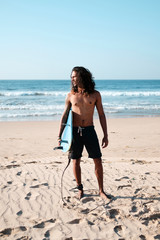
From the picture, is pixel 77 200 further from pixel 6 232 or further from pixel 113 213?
pixel 6 232

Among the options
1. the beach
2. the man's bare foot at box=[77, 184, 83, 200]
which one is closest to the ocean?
the beach

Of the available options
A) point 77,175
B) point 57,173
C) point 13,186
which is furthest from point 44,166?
point 77,175

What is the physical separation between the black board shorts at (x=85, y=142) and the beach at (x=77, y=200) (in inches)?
30.2

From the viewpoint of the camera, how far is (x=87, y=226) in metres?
3.26

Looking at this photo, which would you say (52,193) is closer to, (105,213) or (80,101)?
(105,213)

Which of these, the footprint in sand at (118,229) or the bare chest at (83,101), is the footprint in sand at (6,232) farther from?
the bare chest at (83,101)

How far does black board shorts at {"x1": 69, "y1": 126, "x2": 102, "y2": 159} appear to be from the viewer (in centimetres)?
381

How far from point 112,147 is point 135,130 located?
10.5 ft

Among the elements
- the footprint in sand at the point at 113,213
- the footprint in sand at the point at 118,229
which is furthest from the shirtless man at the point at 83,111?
the footprint in sand at the point at 118,229

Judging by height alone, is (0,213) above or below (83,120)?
below

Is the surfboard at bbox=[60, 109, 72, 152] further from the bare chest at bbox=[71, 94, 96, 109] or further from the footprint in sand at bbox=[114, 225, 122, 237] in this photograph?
the footprint in sand at bbox=[114, 225, 122, 237]

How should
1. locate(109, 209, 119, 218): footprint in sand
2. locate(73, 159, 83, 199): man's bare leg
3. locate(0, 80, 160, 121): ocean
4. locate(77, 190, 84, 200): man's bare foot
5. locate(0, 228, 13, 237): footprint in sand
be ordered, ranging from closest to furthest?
locate(0, 228, 13, 237): footprint in sand → locate(109, 209, 119, 218): footprint in sand → locate(73, 159, 83, 199): man's bare leg → locate(77, 190, 84, 200): man's bare foot → locate(0, 80, 160, 121): ocean

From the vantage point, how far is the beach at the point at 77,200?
3.18 metres

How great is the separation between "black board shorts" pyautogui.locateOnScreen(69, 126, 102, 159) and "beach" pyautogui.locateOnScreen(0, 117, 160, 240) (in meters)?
0.77
